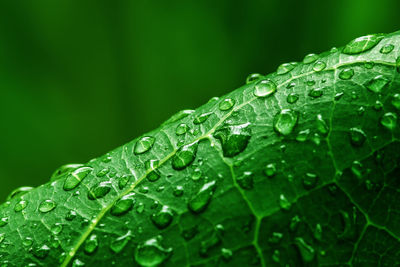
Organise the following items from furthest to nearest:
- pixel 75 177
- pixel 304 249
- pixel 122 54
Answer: pixel 122 54, pixel 75 177, pixel 304 249

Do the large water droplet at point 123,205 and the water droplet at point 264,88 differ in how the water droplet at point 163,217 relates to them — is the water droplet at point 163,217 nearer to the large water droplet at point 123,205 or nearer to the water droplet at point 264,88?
the large water droplet at point 123,205

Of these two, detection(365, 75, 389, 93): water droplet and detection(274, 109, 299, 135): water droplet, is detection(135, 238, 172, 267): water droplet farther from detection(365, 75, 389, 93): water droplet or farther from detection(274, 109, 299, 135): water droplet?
detection(365, 75, 389, 93): water droplet

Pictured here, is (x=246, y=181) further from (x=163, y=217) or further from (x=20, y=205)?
(x=20, y=205)

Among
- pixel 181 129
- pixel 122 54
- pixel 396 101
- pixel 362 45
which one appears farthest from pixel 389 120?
pixel 122 54

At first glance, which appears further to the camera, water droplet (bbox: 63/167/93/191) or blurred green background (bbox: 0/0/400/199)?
blurred green background (bbox: 0/0/400/199)

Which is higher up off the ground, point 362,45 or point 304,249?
point 362,45

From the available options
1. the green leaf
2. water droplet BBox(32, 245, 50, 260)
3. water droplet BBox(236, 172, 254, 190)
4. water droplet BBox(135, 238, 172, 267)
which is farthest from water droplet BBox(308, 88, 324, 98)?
water droplet BBox(32, 245, 50, 260)
